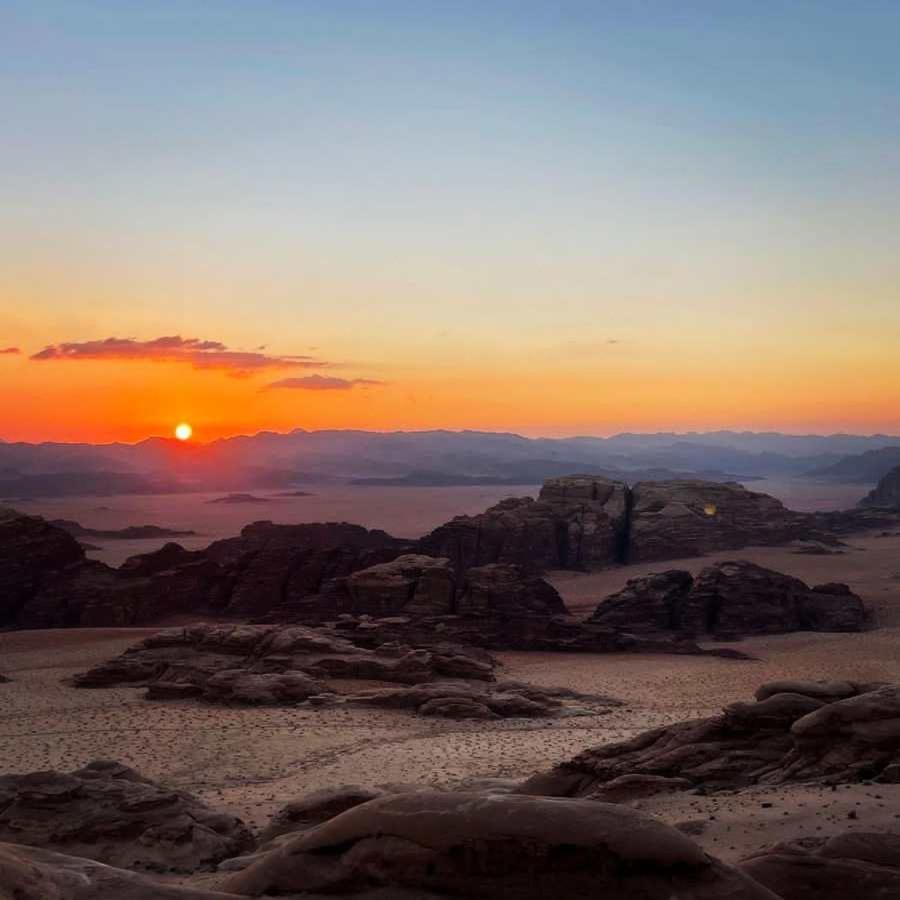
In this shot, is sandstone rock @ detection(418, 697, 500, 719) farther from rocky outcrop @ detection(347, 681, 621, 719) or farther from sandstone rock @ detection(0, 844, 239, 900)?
sandstone rock @ detection(0, 844, 239, 900)

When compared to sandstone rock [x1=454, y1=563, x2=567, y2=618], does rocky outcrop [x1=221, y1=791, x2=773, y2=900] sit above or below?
above

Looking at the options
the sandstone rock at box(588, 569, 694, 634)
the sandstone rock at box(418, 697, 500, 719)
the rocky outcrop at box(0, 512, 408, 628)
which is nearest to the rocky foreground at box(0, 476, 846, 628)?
the rocky outcrop at box(0, 512, 408, 628)

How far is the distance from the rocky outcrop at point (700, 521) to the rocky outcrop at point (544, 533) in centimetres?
190

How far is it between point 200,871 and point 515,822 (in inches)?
254

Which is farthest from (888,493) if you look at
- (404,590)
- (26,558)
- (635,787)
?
(635,787)

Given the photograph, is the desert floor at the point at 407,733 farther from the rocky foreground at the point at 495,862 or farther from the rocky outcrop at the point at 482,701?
the rocky foreground at the point at 495,862

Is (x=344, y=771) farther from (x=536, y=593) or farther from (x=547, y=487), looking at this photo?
(x=547, y=487)

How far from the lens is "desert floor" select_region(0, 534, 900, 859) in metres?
11.9

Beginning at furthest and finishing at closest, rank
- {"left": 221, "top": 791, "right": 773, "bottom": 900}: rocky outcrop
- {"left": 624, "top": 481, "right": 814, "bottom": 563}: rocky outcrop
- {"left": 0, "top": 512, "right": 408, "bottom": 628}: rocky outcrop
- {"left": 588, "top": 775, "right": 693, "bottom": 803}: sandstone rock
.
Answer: {"left": 624, "top": 481, "right": 814, "bottom": 563}: rocky outcrop → {"left": 0, "top": 512, "right": 408, "bottom": 628}: rocky outcrop → {"left": 588, "top": 775, "right": 693, "bottom": 803}: sandstone rock → {"left": 221, "top": 791, "right": 773, "bottom": 900}: rocky outcrop

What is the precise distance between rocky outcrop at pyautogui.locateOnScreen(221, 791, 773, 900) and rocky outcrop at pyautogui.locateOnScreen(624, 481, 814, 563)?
5731cm

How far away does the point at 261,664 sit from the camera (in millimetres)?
31562

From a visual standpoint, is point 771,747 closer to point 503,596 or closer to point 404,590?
point 503,596

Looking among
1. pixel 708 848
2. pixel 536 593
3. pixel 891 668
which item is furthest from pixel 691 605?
→ pixel 708 848

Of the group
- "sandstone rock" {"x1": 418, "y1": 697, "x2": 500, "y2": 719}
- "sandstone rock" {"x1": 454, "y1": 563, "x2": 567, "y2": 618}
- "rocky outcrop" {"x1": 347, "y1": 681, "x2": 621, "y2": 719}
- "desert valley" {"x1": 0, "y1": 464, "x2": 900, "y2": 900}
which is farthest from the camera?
"sandstone rock" {"x1": 454, "y1": 563, "x2": 567, "y2": 618}
